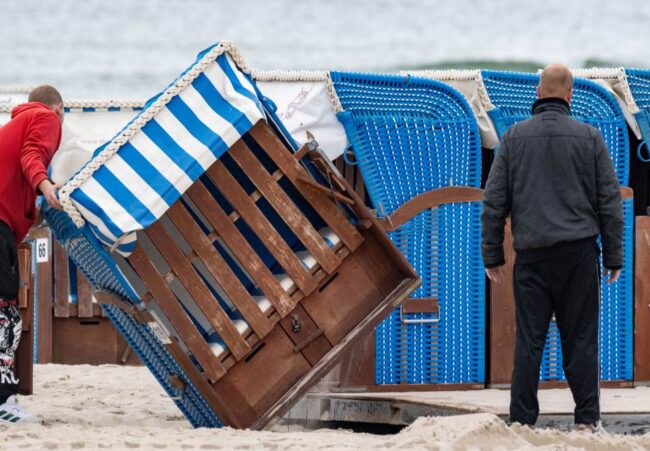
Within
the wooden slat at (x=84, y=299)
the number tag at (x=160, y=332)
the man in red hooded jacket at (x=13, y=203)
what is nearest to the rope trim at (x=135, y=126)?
the number tag at (x=160, y=332)

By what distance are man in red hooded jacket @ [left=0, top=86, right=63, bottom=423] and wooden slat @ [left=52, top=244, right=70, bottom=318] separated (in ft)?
10.3

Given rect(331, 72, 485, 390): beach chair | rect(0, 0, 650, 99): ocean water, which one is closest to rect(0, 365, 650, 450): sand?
rect(331, 72, 485, 390): beach chair

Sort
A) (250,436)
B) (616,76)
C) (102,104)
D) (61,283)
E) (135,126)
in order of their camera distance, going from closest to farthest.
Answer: (250,436) → (135,126) → (616,76) → (102,104) → (61,283)

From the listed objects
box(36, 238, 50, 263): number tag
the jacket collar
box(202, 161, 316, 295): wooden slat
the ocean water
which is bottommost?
box(36, 238, 50, 263): number tag

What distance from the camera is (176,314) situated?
526cm

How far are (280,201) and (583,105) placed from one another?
8.23ft

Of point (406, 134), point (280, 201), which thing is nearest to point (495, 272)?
point (280, 201)

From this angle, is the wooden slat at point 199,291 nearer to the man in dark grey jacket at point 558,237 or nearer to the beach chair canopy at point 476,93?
the man in dark grey jacket at point 558,237

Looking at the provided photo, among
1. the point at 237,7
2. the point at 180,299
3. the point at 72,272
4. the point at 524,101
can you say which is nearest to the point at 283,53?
the point at 237,7

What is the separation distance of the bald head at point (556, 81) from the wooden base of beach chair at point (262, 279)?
0.97 metres

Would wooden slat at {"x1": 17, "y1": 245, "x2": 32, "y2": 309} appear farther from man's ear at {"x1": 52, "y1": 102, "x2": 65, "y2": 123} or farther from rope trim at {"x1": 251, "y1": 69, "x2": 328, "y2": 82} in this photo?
rope trim at {"x1": 251, "y1": 69, "x2": 328, "y2": 82}

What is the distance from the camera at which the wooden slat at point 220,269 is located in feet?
17.4

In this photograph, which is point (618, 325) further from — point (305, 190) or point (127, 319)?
point (127, 319)

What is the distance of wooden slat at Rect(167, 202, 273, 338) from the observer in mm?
5305
